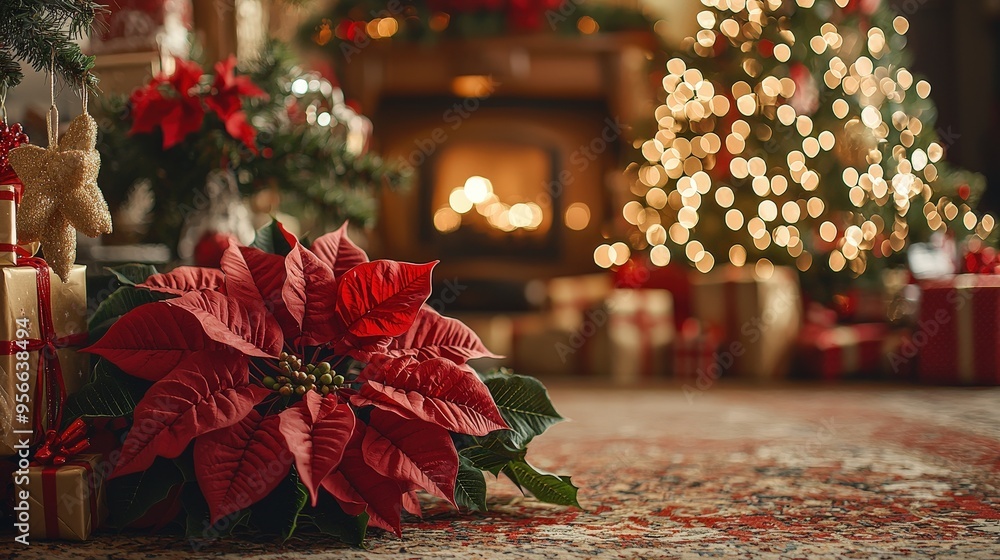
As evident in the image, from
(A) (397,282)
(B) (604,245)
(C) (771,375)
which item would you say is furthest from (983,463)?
(B) (604,245)

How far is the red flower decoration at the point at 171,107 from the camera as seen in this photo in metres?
1.08

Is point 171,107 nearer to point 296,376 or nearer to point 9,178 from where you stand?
point 9,178

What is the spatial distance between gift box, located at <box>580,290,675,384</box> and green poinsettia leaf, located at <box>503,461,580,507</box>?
167 cm

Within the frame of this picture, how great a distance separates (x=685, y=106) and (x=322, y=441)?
257cm

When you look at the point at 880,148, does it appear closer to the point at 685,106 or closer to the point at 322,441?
the point at 685,106

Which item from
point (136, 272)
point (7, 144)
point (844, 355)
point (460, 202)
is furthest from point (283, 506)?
point (460, 202)

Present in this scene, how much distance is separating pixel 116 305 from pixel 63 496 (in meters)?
0.16

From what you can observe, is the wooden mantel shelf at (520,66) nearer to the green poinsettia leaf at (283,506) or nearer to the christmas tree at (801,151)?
the christmas tree at (801,151)

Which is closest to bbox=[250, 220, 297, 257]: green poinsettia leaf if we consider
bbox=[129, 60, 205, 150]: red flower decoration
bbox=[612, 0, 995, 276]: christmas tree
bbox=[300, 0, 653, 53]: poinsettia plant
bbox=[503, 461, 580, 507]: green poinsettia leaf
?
bbox=[503, 461, 580, 507]: green poinsettia leaf

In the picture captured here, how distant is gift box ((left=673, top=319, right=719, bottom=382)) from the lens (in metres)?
2.37

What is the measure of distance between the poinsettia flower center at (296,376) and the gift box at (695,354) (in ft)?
6.12

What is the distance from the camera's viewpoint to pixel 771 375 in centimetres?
238

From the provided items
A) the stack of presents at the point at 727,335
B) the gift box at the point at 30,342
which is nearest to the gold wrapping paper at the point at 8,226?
the gift box at the point at 30,342

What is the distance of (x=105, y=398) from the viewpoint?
0.63m
